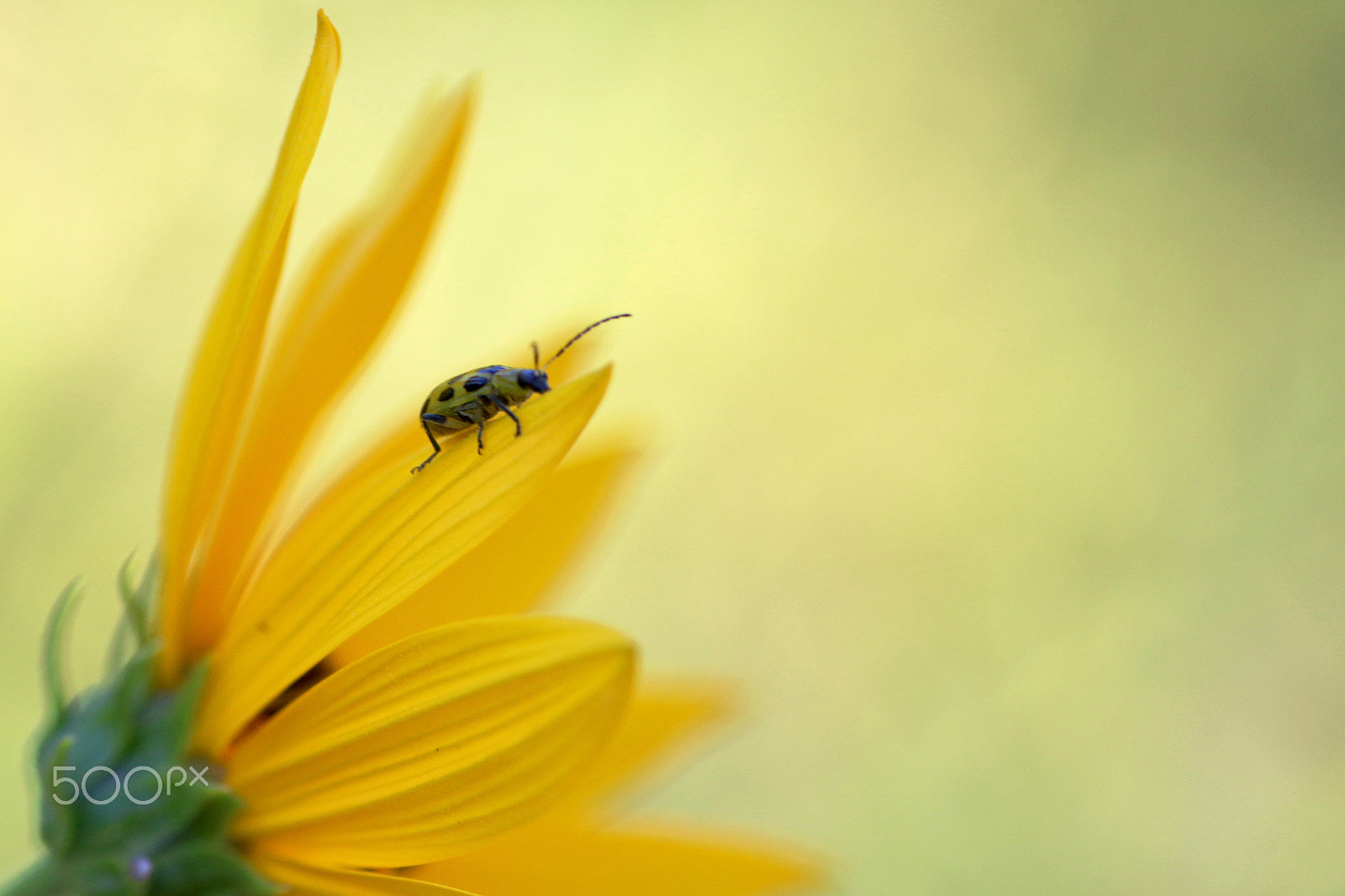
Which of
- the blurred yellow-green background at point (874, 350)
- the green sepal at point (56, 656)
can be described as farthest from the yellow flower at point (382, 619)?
the blurred yellow-green background at point (874, 350)

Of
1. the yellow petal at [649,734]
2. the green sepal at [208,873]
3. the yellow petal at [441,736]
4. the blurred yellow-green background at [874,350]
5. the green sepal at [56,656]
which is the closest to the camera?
the yellow petal at [441,736]

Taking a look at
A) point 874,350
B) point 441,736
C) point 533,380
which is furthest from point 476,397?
point 874,350

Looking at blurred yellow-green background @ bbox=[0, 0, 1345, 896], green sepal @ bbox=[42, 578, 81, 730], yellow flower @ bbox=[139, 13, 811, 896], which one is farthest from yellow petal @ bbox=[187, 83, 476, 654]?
blurred yellow-green background @ bbox=[0, 0, 1345, 896]

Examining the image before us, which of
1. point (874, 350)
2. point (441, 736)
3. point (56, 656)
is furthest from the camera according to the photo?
point (874, 350)

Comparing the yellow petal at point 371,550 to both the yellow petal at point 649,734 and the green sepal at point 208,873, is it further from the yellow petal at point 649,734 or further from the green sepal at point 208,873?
the yellow petal at point 649,734

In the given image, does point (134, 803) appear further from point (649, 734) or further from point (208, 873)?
point (649, 734)

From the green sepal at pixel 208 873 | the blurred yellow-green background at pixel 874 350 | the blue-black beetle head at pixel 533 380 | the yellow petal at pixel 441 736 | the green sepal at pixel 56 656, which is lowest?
the green sepal at pixel 208 873

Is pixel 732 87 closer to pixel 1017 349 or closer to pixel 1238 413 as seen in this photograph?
pixel 1017 349

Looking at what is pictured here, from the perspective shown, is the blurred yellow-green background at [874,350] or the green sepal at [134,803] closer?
the green sepal at [134,803]

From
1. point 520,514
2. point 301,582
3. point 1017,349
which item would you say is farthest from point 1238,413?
point 301,582
